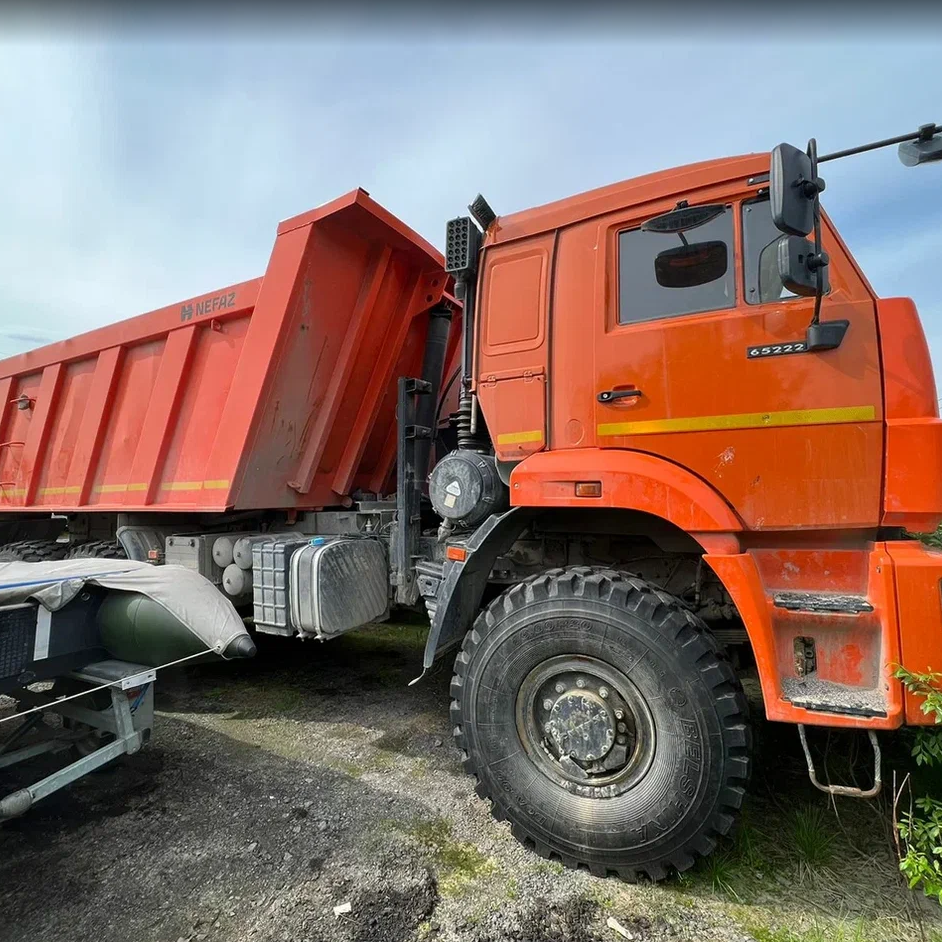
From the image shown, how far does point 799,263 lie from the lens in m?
2.10

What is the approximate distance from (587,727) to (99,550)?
15.1 ft

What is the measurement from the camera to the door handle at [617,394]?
264cm

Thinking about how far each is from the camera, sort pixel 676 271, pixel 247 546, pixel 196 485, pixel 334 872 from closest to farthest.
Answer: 1. pixel 334 872
2. pixel 676 271
3. pixel 247 546
4. pixel 196 485

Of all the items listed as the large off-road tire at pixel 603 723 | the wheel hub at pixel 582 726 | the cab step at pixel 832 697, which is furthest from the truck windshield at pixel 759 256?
the wheel hub at pixel 582 726

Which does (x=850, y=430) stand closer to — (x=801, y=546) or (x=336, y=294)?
(x=801, y=546)

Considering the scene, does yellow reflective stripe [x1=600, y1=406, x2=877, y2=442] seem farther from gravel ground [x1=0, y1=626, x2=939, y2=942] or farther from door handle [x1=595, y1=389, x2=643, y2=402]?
gravel ground [x1=0, y1=626, x2=939, y2=942]

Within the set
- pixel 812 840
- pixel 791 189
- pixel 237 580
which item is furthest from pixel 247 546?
pixel 791 189

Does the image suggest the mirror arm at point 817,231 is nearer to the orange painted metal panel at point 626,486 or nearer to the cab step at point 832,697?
the orange painted metal panel at point 626,486

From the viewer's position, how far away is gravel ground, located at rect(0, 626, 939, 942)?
6.96ft

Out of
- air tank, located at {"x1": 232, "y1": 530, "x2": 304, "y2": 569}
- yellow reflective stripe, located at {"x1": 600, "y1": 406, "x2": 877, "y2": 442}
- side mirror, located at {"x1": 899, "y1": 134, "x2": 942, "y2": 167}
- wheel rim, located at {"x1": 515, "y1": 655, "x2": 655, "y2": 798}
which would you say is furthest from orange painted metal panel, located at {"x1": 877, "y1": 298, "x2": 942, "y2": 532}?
air tank, located at {"x1": 232, "y1": 530, "x2": 304, "y2": 569}

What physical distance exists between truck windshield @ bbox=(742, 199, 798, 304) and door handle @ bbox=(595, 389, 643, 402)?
600 mm

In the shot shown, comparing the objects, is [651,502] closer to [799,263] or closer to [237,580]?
[799,263]

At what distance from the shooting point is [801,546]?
2414mm

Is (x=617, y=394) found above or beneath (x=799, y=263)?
beneath
